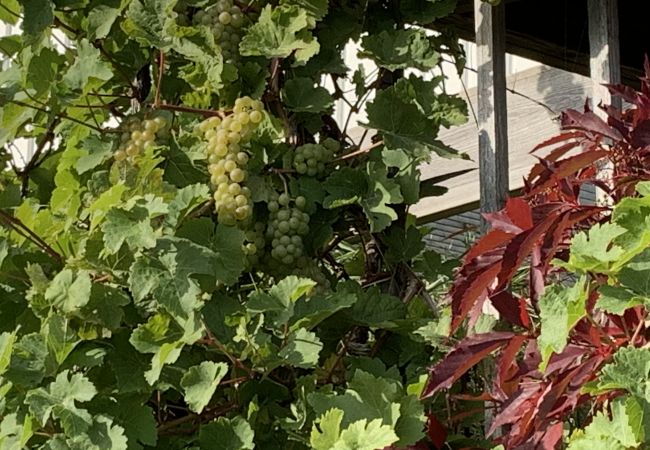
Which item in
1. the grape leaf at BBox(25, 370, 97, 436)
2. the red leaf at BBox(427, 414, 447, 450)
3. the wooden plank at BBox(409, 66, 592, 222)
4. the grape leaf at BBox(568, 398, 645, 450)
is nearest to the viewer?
the grape leaf at BBox(568, 398, 645, 450)

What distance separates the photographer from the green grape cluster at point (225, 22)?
1982mm

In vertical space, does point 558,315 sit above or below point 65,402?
above

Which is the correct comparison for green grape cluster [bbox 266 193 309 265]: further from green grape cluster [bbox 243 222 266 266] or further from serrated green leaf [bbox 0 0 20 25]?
serrated green leaf [bbox 0 0 20 25]

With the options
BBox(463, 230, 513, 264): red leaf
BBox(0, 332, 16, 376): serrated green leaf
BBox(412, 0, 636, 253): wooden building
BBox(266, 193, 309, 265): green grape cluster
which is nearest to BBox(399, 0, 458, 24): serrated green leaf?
BBox(412, 0, 636, 253): wooden building

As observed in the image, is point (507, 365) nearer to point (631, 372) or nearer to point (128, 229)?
point (631, 372)

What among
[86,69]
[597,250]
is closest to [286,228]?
[86,69]

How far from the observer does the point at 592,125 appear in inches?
66.3

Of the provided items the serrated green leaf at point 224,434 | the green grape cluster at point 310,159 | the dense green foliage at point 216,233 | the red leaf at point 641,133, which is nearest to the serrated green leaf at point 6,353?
the dense green foliage at point 216,233

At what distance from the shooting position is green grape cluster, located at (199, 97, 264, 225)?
6.20ft

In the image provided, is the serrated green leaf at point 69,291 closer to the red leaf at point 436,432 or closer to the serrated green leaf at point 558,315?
the red leaf at point 436,432

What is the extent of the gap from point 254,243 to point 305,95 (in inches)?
10.1

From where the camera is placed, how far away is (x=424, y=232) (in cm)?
217

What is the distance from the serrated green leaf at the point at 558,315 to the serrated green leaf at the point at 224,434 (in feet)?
1.70

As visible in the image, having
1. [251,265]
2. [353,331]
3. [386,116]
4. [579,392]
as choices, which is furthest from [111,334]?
[579,392]
